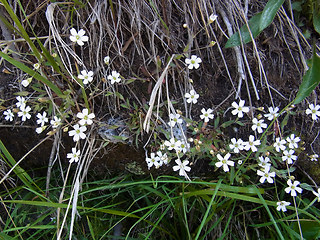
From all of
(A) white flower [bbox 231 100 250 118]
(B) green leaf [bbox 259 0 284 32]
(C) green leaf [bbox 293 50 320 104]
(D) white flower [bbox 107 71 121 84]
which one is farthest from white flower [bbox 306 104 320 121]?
(D) white flower [bbox 107 71 121 84]

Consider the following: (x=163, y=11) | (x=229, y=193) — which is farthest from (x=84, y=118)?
(x=229, y=193)

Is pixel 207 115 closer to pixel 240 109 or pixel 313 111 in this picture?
pixel 240 109

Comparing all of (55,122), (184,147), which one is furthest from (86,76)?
(184,147)

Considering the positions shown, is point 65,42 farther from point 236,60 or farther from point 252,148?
point 252,148

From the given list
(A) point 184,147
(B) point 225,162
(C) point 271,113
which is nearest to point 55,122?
(A) point 184,147

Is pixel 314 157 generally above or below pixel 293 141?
below

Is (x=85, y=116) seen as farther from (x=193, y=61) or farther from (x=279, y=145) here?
(x=279, y=145)

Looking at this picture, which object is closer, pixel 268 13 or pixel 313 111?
pixel 268 13

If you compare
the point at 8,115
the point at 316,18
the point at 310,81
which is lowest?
the point at 8,115
